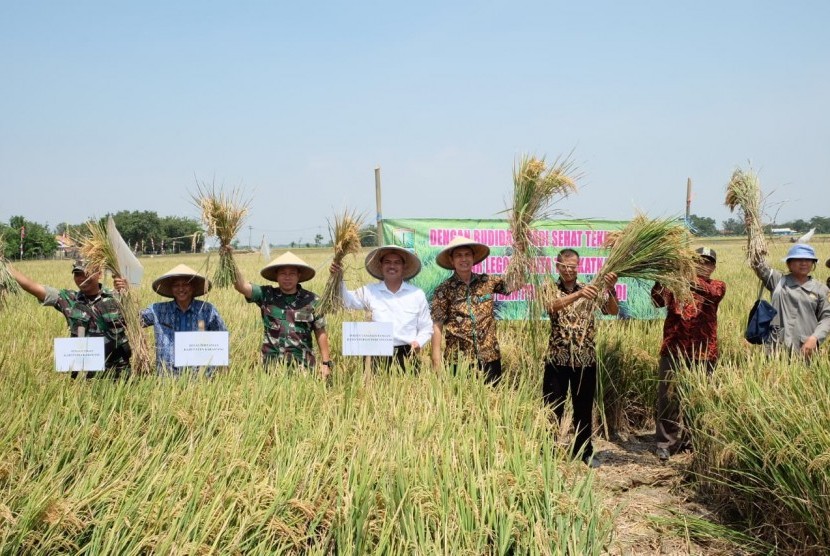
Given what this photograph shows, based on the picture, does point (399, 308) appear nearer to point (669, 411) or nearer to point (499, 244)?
point (669, 411)

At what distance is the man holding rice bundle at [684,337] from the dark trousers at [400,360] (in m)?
1.89

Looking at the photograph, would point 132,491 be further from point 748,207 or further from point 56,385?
point 748,207

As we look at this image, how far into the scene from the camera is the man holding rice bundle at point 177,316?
4.11m

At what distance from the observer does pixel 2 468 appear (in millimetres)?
2299

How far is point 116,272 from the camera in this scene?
151 inches

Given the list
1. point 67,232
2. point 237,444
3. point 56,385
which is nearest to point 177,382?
point 56,385

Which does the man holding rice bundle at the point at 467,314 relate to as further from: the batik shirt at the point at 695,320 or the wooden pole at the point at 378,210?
the wooden pole at the point at 378,210

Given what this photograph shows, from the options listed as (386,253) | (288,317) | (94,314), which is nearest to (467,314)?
(386,253)

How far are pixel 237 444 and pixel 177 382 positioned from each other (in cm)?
109

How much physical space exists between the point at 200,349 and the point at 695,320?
3.64 m

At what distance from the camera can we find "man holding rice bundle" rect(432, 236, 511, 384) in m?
4.39

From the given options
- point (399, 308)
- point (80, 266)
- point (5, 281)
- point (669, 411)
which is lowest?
point (669, 411)

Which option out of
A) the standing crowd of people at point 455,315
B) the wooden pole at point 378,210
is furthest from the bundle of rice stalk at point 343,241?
the wooden pole at point 378,210

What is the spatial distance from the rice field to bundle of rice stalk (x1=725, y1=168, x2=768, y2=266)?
1052mm
